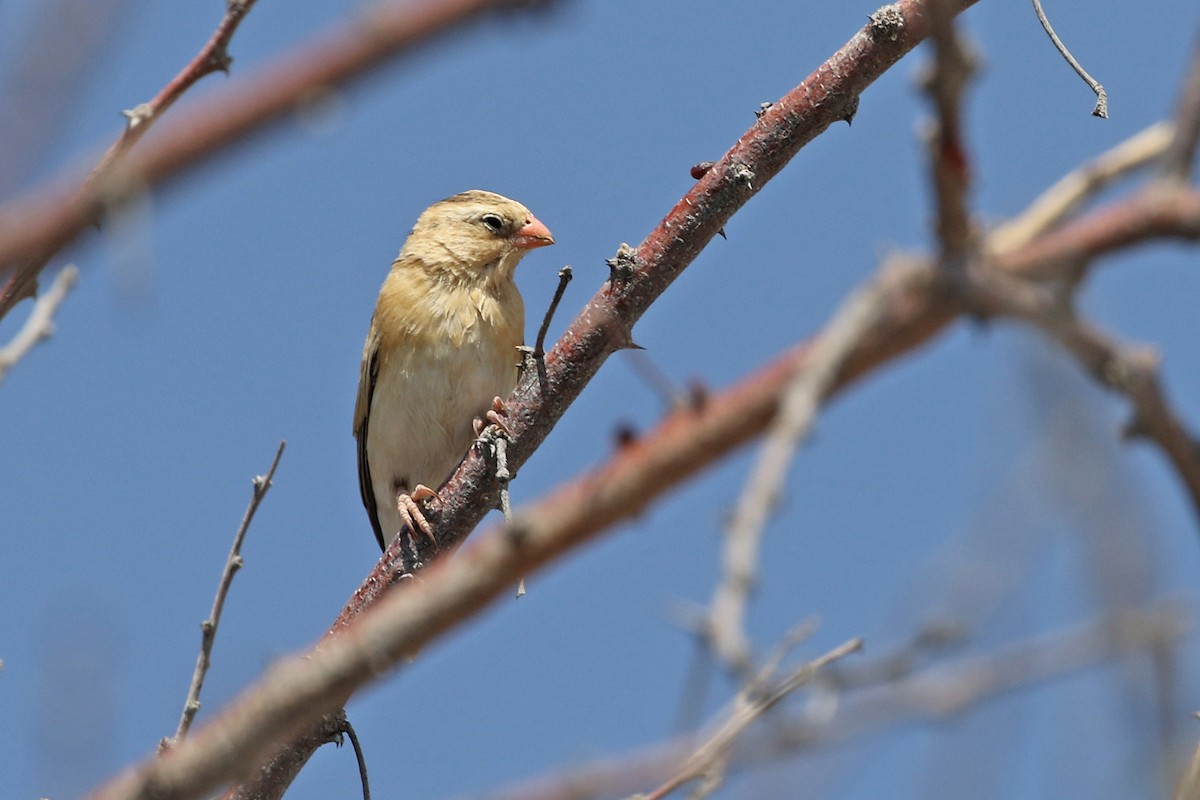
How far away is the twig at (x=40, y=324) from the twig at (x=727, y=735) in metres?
2.71

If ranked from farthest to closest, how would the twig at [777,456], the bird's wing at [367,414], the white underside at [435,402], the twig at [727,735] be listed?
the bird's wing at [367,414], the white underside at [435,402], the twig at [727,735], the twig at [777,456]

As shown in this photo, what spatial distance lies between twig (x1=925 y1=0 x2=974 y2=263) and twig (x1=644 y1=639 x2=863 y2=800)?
1.09 meters

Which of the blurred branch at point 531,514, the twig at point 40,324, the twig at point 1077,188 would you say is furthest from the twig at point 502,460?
the twig at point 1077,188

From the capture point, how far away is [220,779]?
7.15 ft

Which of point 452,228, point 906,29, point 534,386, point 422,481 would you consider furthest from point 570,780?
point 452,228

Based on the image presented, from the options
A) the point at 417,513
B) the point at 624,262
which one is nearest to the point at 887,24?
the point at 624,262

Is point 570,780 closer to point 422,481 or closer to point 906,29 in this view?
point 906,29

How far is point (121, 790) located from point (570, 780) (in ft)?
2.55

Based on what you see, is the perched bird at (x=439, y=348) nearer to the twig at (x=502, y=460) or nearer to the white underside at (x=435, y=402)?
the white underside at (x=435, y=402)

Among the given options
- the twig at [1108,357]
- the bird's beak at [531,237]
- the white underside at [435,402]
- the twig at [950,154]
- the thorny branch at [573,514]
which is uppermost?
the bird's beak at [531,237]

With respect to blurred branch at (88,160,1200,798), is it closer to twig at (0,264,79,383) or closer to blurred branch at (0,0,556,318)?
blurred branch at (0,0,556,318)

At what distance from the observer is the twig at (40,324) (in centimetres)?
452

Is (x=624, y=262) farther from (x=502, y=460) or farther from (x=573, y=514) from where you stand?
(x=573, y=514)

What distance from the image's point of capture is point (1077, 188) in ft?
6.66
